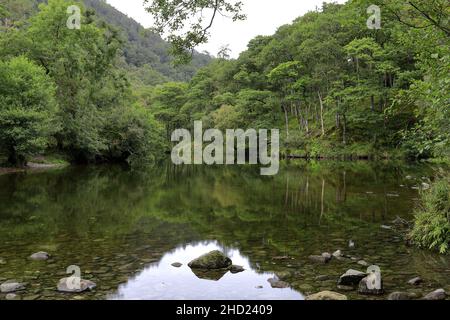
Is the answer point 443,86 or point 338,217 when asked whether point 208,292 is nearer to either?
point 443,86

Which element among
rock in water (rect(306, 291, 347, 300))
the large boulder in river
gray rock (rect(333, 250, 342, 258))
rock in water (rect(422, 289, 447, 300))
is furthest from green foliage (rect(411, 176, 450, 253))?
the large boulder in river

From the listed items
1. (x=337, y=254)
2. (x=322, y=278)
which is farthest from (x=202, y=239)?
(x=322, y=278)

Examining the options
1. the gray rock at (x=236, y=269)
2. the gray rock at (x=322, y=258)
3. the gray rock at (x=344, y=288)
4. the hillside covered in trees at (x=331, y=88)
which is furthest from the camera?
the hillside covered in trees at (x=331, y=88)

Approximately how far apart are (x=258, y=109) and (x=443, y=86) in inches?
2220

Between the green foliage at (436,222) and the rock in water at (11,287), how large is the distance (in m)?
8.40

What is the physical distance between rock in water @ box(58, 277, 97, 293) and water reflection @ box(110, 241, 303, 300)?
21.5 inches

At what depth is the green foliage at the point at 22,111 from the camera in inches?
1292

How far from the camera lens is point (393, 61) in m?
46.6

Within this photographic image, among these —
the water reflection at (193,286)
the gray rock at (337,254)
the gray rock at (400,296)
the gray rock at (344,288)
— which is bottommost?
the water reflection at (193,286)

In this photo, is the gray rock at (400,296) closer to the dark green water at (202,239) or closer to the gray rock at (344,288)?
the dark green water at (202,239)

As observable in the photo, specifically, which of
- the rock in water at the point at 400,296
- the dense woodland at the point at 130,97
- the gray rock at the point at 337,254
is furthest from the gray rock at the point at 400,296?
the dense woodland at the point at 130,97

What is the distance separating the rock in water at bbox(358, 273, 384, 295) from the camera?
6695 millimetres

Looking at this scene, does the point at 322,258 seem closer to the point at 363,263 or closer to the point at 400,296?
the point at 363,263

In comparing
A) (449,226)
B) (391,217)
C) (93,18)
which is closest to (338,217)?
(391,217)
